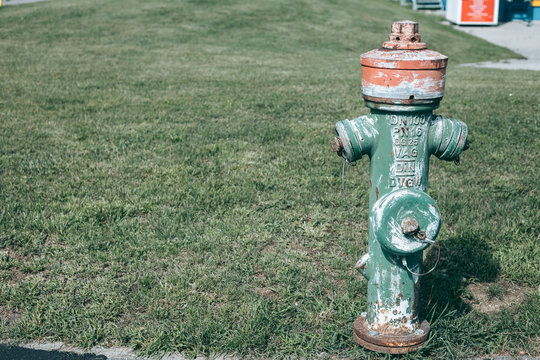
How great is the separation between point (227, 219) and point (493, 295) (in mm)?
1978

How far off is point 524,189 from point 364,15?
745 inches

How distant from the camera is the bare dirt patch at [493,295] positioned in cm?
321

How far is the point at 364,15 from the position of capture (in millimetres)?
22344

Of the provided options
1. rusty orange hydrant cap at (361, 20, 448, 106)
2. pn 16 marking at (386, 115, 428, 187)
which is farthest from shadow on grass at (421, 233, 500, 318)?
rusty orange hydrant cap at (361, 20, 448, 106)

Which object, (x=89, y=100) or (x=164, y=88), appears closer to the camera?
(x=89, y=100)

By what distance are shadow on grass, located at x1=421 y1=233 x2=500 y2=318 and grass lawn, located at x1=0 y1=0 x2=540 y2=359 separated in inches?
0.5

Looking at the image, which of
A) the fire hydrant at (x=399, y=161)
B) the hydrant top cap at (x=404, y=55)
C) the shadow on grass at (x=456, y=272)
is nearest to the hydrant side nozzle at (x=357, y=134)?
the fire hydrant at (x=399, y=161)

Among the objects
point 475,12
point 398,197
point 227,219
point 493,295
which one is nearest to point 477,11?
point 475,12

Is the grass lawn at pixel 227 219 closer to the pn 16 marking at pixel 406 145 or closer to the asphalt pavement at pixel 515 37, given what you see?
the pn 16 marking at pixel 406 145

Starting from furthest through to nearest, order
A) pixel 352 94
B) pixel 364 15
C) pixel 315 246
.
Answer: pixel 364 15 → pixel 352 94 → pixel 315 246

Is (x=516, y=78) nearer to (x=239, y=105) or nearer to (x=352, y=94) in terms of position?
(x=352, y=94)

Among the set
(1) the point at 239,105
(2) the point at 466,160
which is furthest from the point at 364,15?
(2) the point at 466,160

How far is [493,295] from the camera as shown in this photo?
3.31 m

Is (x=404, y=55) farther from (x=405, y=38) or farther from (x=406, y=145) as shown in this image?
(x=406, y=145)
